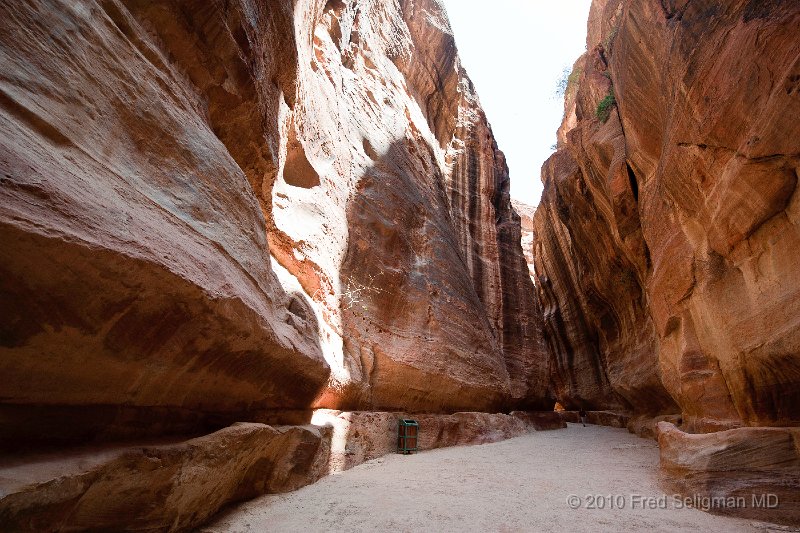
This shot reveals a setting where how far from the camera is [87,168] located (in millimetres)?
2729

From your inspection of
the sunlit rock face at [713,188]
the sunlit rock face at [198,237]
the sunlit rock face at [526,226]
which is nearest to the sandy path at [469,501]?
the sunlit rock face at [198,237]

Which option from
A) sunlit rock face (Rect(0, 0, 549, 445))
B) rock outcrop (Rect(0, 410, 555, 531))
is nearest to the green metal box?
sunlit rock face (Rect(0, 0, 549, 445))

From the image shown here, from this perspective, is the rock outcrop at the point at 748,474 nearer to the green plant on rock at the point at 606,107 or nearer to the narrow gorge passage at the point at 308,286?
the narrow gorge passage at the point at 308,286

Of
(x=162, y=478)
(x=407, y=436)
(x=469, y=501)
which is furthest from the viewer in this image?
(x=407, y=436)

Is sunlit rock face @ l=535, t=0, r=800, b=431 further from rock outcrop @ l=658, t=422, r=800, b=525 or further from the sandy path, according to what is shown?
the sandy path

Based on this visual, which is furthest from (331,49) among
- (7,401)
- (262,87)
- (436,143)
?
(7,401)

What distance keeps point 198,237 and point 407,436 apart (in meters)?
6.17

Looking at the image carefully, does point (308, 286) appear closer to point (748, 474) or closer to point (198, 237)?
point (198, 237)

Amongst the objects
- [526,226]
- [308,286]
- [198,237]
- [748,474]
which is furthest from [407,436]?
[526,226]

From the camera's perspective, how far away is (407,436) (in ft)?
26.7

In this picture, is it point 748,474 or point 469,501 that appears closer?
point 748,474

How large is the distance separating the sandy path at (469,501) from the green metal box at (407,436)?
735 mm

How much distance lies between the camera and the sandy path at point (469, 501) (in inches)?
146

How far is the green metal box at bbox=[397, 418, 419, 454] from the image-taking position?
26.3 feet
